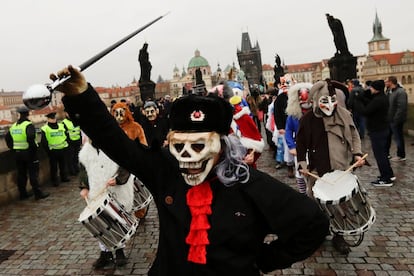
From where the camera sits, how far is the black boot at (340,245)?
14.4ft

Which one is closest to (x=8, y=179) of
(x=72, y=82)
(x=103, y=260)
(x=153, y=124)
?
(x=153, y=124)

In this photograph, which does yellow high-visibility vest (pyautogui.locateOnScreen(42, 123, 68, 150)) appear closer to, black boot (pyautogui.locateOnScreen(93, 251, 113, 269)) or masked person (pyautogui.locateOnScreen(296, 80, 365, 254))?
black boot (pyautogui.locateOnScreen(93, 251, 113, 269))

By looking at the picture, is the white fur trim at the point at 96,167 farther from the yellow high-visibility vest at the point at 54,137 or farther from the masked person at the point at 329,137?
the yellow high-visibility vest at the point at 54,137

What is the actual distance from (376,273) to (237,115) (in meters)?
2.42

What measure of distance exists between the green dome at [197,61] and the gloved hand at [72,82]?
145 m

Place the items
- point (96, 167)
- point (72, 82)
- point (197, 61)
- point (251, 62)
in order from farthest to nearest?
1. point (197, 61)
2. point (251, 62)
3. point (96, 167)
4. point (72, 82)

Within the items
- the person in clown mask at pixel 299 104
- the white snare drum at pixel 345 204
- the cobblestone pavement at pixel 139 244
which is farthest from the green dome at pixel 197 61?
the white snare drum at pixel 345 204

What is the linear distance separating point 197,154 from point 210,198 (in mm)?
236

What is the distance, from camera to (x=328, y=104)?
434cm

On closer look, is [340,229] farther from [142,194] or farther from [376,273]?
[142,194]

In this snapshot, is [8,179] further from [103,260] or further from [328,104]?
[328,104]

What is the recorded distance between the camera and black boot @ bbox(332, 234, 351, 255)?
4.39 m

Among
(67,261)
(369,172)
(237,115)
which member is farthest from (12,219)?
(369,172)

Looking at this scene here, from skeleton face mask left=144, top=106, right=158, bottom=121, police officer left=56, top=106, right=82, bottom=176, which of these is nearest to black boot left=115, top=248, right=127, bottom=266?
skeleton face mask left=144, top=106, right=158, bottom=121
